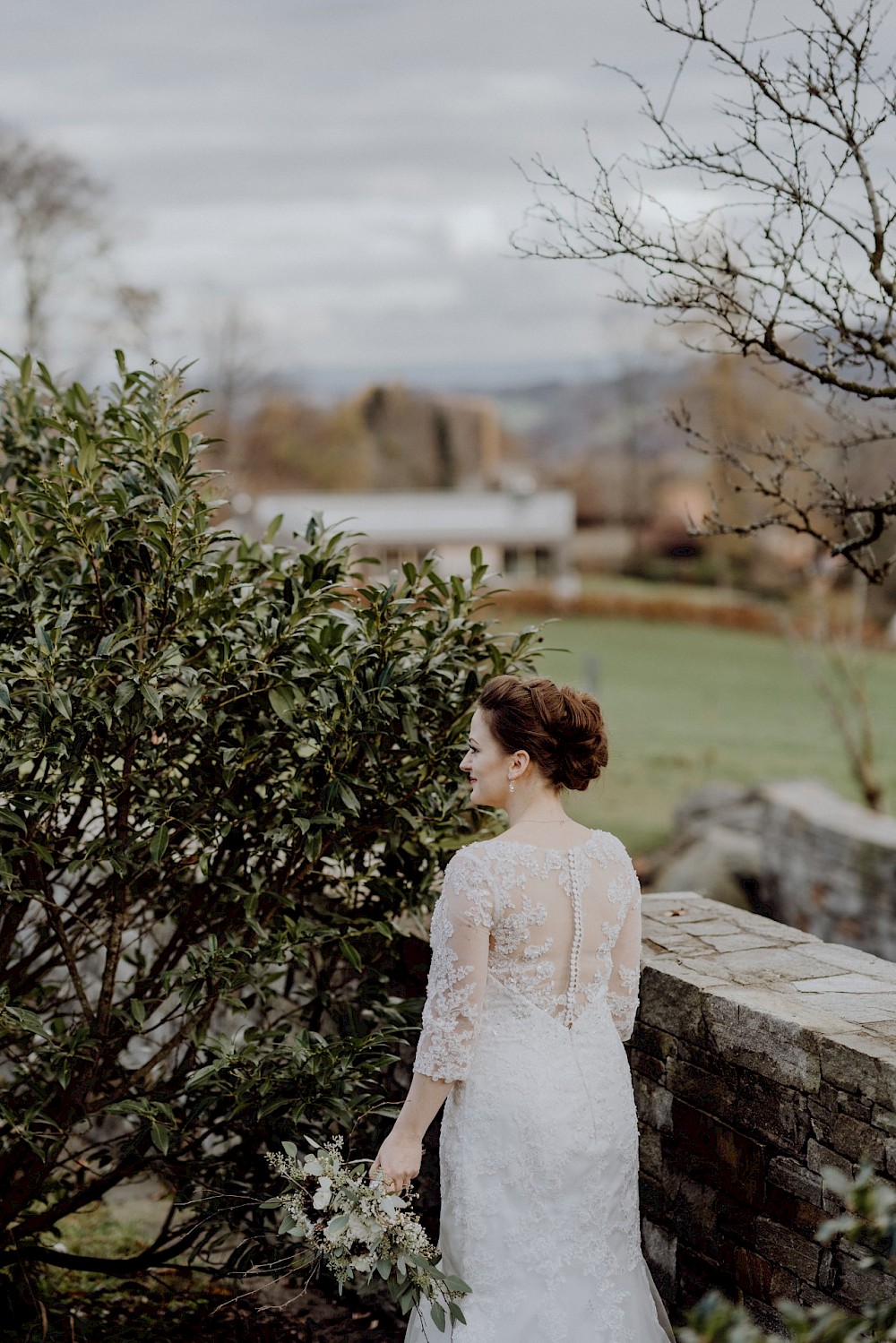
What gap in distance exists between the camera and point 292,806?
3.86 m

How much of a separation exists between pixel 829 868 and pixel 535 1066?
33.7 feet

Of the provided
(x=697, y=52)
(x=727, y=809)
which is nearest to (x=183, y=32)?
(x=727, y=809)

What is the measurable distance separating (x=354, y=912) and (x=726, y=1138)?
133 centimetres

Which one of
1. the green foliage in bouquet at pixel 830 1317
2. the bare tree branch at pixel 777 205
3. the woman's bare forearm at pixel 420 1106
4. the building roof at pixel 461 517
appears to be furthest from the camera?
the building roof at pixel 461 517

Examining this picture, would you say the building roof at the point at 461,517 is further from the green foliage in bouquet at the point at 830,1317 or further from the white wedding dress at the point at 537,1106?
the green foliage in bouquet at the point at 830,1317

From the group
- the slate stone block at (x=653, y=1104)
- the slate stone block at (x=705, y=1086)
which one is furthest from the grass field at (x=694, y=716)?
the slate stone block at (x=705, y=1086)

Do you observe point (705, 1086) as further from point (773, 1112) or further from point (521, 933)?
point (521, 933)

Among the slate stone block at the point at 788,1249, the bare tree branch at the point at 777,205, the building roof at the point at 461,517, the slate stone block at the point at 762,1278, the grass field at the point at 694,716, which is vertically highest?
the bare tree branch at the point at 777,205

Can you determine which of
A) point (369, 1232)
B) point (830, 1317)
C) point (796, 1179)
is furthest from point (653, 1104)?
point (830, 1317)

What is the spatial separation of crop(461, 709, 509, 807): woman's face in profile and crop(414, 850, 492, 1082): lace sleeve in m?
0.20

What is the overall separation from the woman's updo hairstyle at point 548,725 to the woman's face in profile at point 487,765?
19mm

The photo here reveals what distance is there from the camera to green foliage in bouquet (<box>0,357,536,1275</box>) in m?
3.65

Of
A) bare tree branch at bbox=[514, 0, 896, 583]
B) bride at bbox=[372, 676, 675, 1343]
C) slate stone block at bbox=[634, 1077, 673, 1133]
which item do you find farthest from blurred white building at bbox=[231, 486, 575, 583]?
bride at bbox=[372, 676, 675, 1343]

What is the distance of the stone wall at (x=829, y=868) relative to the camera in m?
12.1
